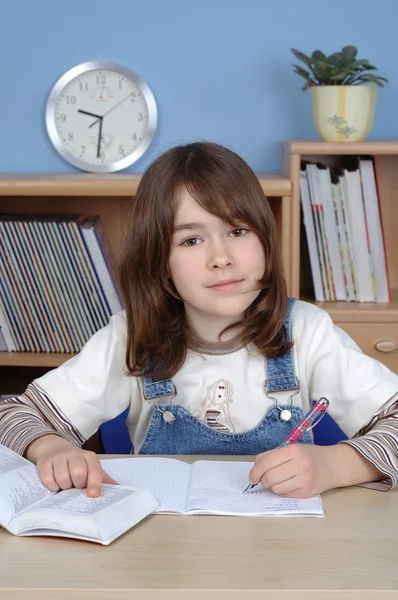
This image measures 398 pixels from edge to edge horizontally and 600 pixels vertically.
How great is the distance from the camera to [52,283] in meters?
2.29

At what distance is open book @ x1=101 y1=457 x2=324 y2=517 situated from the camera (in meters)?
1.00

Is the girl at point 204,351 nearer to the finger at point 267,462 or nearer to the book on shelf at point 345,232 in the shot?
the finger at point 267,462

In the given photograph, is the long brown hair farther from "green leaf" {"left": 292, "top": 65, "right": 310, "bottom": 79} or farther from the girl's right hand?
"green leaf" {"left": 292, "top": 65, "right": 310, "bottom": 79}

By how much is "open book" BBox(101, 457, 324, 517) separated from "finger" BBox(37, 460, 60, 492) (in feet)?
0.26

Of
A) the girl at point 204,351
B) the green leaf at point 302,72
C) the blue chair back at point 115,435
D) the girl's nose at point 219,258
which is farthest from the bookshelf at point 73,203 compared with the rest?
the girl's nose at point 219,258

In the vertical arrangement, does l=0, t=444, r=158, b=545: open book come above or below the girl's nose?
below

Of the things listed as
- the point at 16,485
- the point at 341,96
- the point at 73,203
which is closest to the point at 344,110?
the point at 341,96

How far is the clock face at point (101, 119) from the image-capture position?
2.39 meters

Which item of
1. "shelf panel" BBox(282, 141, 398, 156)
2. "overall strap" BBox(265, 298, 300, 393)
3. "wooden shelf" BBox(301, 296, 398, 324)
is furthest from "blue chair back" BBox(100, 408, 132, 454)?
"shelf panel" BBox(282, 141, 398, 156)

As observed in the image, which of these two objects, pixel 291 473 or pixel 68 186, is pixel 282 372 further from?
pixel 68 186

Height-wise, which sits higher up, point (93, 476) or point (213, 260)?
point (213, 260)

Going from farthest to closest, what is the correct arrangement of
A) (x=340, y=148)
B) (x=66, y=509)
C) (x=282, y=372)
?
(x=340, y=148), (x=282, y=372), (x=66, y=509)

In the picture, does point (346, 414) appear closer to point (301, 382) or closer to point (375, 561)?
point (301, 382)

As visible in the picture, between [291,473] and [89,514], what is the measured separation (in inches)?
9.9
